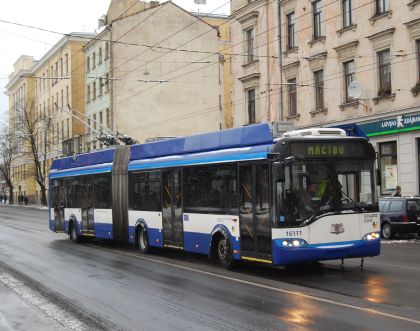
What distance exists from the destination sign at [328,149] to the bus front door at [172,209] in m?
4.16

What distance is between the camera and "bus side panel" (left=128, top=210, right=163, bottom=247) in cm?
1505

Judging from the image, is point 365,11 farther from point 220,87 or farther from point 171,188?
point 220,87

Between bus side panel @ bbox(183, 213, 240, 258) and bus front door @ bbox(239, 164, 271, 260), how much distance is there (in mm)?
267

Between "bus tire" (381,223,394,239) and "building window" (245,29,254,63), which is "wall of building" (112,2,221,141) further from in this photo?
"bus tire" (381,223,394,239)

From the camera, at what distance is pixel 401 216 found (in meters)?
20.7

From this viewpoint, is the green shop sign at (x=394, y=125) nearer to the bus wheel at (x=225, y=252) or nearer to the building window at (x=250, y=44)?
the building window at (x=250, y=44)

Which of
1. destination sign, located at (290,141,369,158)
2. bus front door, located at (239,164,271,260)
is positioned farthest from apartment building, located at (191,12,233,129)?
destination sign, located at (290,141,369,158)

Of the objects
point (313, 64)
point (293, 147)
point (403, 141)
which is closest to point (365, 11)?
point (313, 64)

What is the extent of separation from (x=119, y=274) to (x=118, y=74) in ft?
147

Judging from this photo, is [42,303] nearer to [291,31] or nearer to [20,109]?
[291,31]

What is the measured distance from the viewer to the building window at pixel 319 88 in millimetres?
30672

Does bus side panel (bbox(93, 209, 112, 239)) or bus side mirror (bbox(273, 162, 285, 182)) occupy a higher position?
bus side mirror (bbox(273, 162, 285, 182))

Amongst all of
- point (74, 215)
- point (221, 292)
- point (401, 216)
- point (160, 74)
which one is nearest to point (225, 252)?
point (221, 292)

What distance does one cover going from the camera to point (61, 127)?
72750mm
